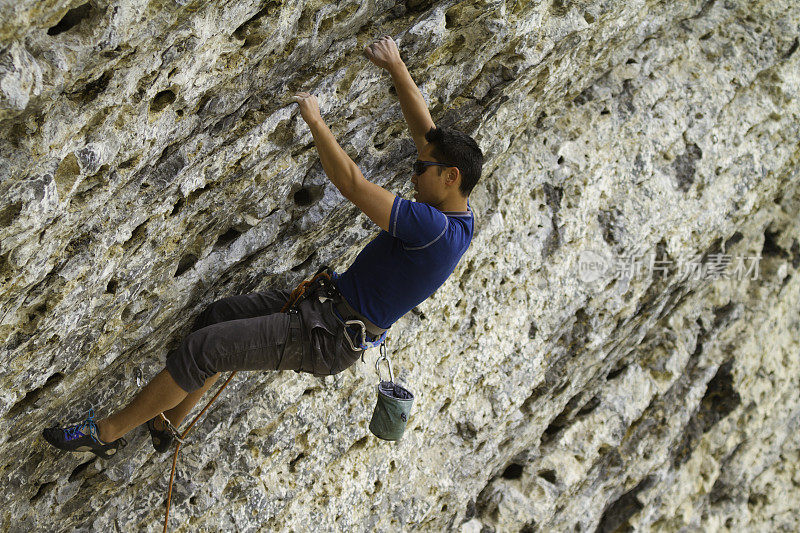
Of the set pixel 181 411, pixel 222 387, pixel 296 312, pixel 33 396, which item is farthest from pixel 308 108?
pixel 33 396

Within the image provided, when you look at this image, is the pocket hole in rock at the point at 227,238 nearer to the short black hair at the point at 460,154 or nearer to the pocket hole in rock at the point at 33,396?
the pocket hole in rock at the point at 33,396

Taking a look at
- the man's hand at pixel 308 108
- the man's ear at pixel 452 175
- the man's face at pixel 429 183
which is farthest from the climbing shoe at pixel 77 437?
the man's ear at pixel 452 175

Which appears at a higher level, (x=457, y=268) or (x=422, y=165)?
(x=422, y=165)

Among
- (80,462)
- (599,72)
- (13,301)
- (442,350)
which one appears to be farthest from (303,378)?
(599,72)

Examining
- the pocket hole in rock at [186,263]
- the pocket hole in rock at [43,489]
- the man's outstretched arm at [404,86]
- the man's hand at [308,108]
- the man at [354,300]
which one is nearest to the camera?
the man's hand at [308,108]

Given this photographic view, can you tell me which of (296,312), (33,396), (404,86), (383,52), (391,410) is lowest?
(391,410)

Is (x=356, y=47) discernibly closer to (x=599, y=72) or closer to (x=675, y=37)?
(x=599, y=72)

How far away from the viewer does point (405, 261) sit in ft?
13.6

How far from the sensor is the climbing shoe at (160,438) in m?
4.79

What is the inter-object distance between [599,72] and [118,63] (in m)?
4.62

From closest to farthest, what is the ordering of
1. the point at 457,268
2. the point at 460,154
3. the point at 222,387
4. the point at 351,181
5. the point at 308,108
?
the point at 351,181
the point at 308,108
the point at 460,154
the point at 222,387
the point at 457,268

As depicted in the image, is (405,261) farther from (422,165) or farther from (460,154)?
(460,154)

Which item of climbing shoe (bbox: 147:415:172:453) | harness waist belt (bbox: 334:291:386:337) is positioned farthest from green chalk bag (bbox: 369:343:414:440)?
climbing shoe (bbox: 147:415:172:453)

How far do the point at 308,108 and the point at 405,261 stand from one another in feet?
3.44
